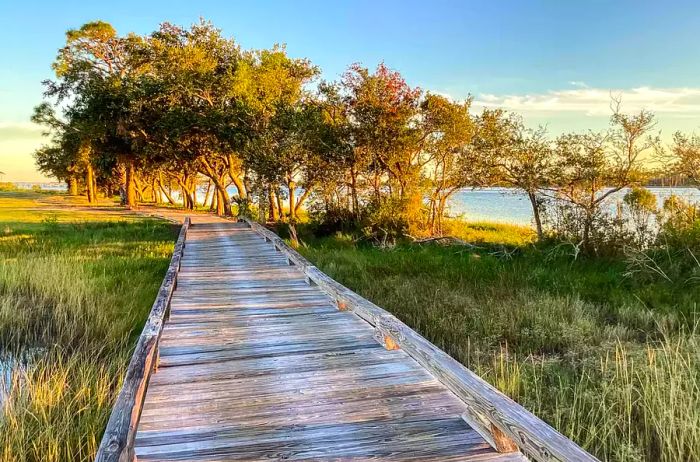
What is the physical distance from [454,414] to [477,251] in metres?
10.3

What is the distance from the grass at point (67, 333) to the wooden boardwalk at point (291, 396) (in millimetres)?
688

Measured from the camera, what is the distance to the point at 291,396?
149 inches

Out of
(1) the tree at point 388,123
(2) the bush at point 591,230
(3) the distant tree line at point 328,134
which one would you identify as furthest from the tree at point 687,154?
(1) the tree at point 388,123

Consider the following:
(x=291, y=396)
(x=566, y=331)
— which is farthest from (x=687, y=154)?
(x=291, y=396)

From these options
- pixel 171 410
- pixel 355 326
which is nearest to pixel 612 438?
pixel 355 326

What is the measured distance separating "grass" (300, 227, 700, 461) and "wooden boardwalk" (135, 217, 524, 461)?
3.59 feet

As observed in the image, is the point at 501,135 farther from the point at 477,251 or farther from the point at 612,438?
the point at 612,438

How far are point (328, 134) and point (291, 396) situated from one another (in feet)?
45.2

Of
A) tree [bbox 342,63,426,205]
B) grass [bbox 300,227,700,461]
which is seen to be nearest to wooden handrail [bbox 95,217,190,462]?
grass [bbox 300,227,700,461]

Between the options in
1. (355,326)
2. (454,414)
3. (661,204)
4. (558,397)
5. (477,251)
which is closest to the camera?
(454,414)

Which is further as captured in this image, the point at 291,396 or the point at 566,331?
the point at 566,331

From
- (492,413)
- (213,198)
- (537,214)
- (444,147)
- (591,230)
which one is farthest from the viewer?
(213,198)

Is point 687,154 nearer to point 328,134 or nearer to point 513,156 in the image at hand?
point 513,156

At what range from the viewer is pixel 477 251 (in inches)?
525
